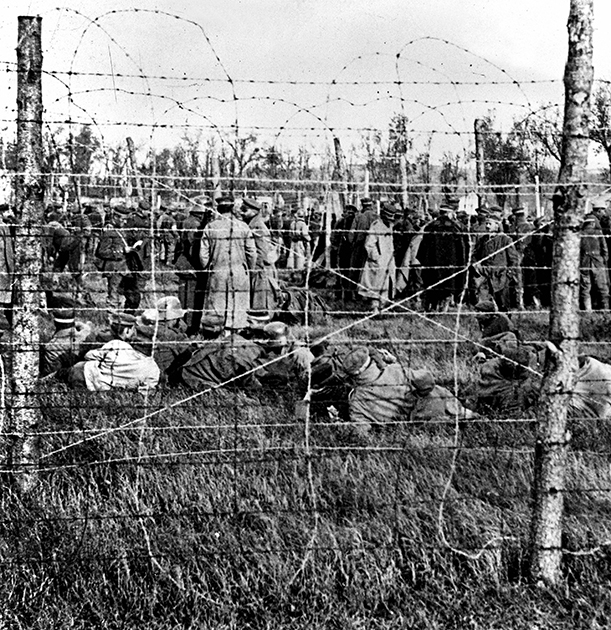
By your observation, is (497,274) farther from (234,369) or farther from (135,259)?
(234,369)

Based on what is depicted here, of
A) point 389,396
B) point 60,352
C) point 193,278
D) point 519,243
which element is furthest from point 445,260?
point 389,396

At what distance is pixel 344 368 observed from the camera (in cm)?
688

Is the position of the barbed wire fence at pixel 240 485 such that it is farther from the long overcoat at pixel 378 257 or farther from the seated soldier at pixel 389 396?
the long overcoat at pixel 378 257

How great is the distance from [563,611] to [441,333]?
6844 mm

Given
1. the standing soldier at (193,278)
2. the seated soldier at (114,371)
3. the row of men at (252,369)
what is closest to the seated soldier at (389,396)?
the row of men at (252,369)

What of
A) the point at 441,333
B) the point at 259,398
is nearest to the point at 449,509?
the point at 259,398

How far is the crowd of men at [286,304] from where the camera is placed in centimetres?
645

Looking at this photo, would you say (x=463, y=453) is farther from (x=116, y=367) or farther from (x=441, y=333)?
(x=441, y=333)

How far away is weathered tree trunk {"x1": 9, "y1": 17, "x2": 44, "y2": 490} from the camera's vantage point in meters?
4.14

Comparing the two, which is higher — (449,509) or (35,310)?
(35,310)

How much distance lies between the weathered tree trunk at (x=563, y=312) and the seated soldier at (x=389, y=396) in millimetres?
2567

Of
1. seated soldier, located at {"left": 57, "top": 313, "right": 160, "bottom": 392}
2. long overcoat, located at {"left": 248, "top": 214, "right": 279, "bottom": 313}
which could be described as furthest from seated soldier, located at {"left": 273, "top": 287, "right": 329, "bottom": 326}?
seated soldier, located at {"left": 57, "top": 313, "right": 160, "bottom": 392}

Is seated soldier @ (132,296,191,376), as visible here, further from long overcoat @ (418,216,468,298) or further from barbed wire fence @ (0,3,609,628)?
long overcoat @ (418,216,468,298)

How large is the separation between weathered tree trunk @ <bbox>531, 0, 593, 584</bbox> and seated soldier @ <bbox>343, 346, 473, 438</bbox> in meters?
2.57
